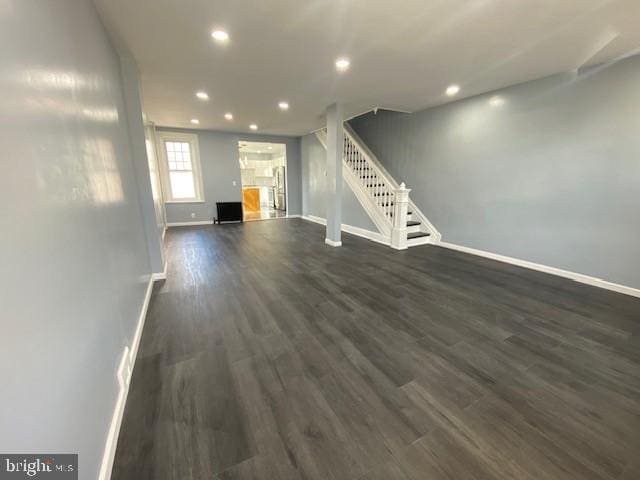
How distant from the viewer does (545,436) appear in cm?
139

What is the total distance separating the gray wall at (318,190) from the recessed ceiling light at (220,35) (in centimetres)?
413

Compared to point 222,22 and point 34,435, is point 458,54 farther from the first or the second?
point 34,435

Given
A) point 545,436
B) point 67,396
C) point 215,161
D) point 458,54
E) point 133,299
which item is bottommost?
point 545,436

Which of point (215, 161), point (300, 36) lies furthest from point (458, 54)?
point (215, 161)

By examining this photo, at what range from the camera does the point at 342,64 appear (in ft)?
10.4

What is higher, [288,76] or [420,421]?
[288,76]

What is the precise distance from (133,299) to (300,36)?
9.44ft

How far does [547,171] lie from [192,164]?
8079 millimetres

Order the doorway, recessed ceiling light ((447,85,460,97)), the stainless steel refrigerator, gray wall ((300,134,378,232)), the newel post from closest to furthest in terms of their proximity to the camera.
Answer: recessed ceiling light ((447,85,460,97))
the newel post
gray wall ((300,134,378,232))
the stainless steel refrigerator
the doorway

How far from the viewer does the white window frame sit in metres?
7.22

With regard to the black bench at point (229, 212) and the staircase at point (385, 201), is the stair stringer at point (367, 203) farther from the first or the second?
the black bench at point (229, 212)

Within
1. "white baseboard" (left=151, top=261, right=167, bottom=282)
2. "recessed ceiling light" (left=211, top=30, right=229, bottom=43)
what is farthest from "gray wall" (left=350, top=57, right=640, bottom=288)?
"white baseboard" (left=151, top=261, right=167, bottom=282)

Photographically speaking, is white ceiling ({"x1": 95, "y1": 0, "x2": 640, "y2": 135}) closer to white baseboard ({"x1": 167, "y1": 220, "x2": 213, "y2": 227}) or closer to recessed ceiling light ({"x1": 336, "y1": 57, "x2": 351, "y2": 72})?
recessed ceiling light ({"x1": 336, "y1": 57, "x2": 351, "y2": 72})

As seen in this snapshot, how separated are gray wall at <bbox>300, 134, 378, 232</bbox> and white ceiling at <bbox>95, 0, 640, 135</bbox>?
252cm
